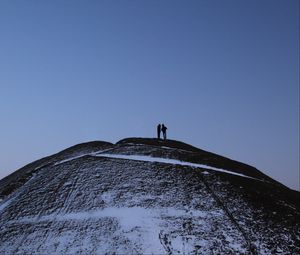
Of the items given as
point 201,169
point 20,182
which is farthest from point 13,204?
point 201,169

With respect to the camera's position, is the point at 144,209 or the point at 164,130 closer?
the point at 144,209

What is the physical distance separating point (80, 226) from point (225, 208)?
3.72m

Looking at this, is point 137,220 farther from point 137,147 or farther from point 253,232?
point 137,147

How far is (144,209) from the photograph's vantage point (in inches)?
424

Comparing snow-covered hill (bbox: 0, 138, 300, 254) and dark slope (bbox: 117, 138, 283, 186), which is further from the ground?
dark slope (bbox: 117, 138, 283, 186)

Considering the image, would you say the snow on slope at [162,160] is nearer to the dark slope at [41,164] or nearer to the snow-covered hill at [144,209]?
the snow-covered hill at [144,209]

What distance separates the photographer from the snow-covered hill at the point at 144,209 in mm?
9547

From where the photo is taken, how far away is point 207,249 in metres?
9.22

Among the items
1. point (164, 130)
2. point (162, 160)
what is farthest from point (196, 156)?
point (164, 130)

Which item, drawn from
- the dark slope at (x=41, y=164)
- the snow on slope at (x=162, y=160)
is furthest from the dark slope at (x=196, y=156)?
the dark slope at (x=41, y=164)

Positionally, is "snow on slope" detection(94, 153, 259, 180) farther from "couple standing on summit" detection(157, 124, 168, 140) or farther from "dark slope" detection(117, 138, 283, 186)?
"couple standing on summit" detection(157, 124, 168, 140)

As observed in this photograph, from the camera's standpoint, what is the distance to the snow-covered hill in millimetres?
9547

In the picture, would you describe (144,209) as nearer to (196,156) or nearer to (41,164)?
(196,156)

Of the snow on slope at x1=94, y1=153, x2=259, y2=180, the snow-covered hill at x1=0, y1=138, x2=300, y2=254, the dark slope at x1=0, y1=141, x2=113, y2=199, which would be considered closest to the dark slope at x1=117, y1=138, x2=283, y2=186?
the snow-covered hill at x1=0, y1=138, x2=300, y2=254
